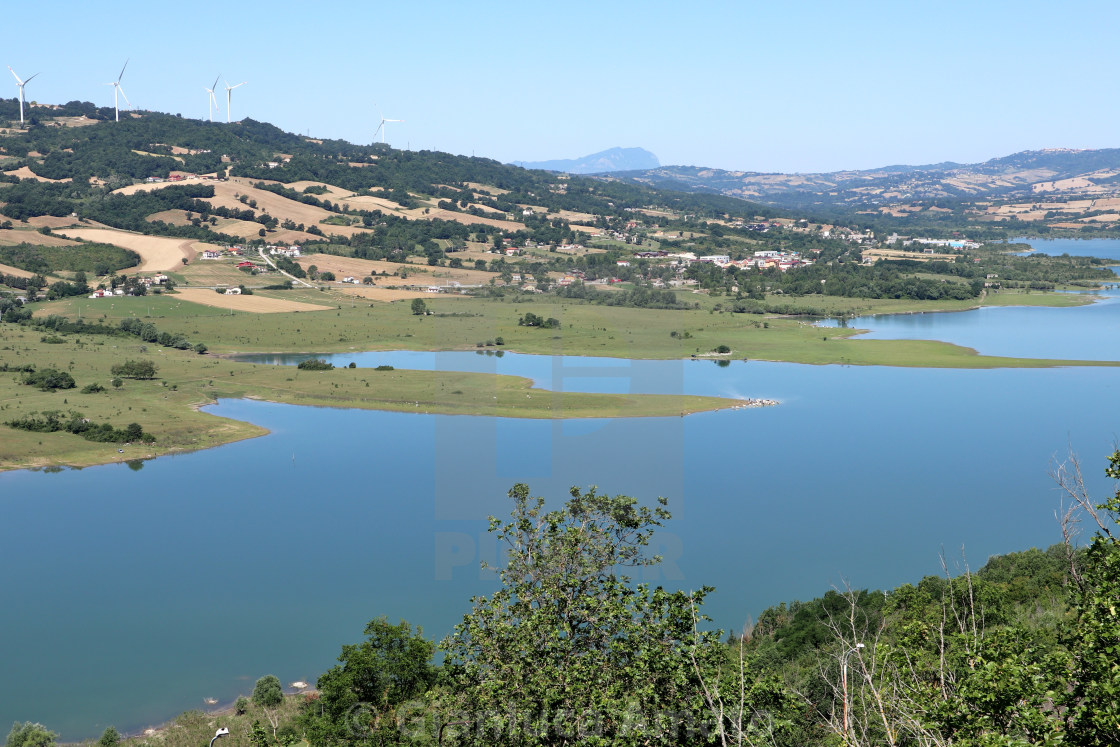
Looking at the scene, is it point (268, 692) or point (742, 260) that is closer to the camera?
point (268, 692)

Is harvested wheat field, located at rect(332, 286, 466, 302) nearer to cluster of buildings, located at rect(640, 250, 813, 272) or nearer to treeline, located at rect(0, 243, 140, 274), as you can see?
treeline, located at rect(0, 243, 140, 274)

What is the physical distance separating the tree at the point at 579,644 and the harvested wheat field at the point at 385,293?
53102 mm

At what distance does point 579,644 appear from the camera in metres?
7.82

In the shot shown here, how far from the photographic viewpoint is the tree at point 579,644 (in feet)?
23.1

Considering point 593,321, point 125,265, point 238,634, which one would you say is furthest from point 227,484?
point 125,265

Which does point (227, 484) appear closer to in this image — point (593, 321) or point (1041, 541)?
point (1041, 541)

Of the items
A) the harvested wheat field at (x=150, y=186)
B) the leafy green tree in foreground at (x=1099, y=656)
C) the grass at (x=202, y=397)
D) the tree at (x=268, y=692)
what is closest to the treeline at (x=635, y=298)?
the grass at (x=202, y=397)

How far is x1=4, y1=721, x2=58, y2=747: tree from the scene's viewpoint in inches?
517

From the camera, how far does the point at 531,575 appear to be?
330 inches

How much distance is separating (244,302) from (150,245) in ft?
59.5

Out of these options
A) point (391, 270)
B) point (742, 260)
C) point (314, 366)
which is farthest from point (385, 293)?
point (742, 260)

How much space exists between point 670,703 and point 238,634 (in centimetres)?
1236

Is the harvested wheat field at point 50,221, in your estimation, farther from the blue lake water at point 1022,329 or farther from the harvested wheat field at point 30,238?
the blue lake water at point 1022,329

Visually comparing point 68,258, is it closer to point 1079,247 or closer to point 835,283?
point 835,283
